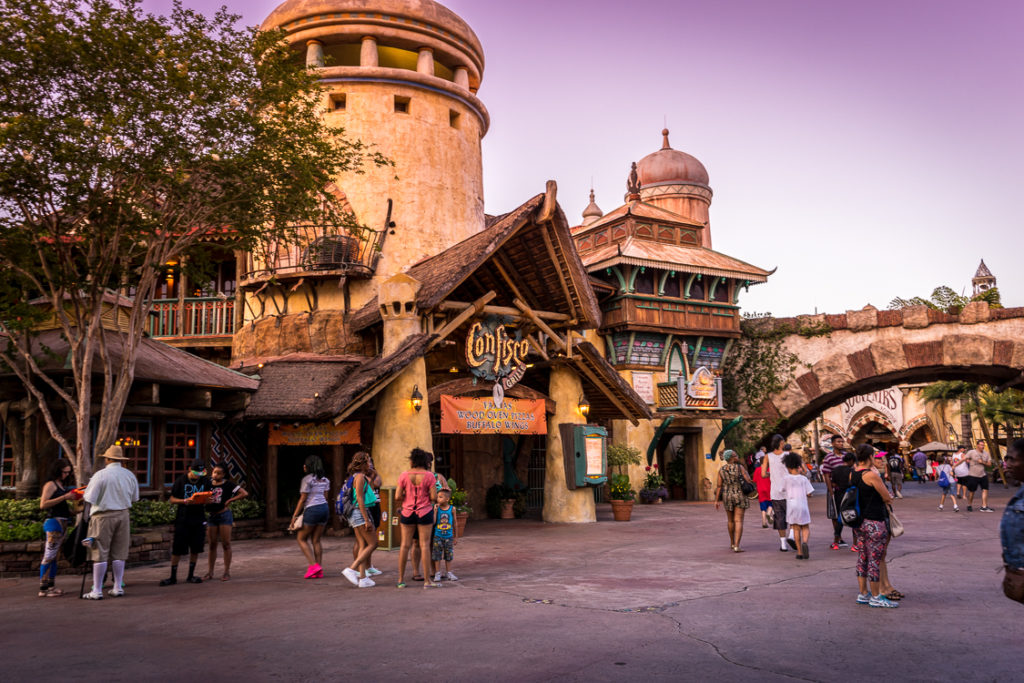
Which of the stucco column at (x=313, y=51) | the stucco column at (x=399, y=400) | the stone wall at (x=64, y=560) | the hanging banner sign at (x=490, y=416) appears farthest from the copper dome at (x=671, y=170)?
the stone wall at (x=64, y=560)

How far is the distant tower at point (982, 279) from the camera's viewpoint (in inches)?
2657

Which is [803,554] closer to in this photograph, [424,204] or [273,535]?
[273,535]

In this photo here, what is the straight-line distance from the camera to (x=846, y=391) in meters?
31.1

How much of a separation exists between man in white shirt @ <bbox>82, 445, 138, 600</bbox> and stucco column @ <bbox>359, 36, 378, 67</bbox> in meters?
14.0

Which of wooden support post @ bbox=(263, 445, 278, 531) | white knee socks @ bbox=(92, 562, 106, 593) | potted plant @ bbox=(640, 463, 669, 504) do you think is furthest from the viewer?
potted plant @ bbox=(640, 463, 669, 504)

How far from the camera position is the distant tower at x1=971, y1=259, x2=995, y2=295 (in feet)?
221

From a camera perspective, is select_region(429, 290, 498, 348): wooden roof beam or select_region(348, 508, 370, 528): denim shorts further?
select_region(429, 290, 498, 348): wooden roof beam

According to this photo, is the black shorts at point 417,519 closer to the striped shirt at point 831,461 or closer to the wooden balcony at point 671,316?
the striped shirt at point 831,461

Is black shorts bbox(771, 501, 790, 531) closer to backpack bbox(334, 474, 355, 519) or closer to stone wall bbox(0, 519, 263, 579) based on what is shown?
backpack bbox(334, 474, 355, 519)

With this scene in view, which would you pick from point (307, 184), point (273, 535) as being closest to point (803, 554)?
point (307, 184)

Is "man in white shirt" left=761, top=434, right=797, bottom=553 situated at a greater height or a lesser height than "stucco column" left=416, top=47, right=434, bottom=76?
lesser

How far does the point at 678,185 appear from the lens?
1639 inches

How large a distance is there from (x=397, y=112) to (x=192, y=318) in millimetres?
7857

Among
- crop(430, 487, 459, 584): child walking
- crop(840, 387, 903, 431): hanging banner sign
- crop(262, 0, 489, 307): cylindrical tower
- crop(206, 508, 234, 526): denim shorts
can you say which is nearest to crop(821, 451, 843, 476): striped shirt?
crop(430, 487, 459, 584): child walking
